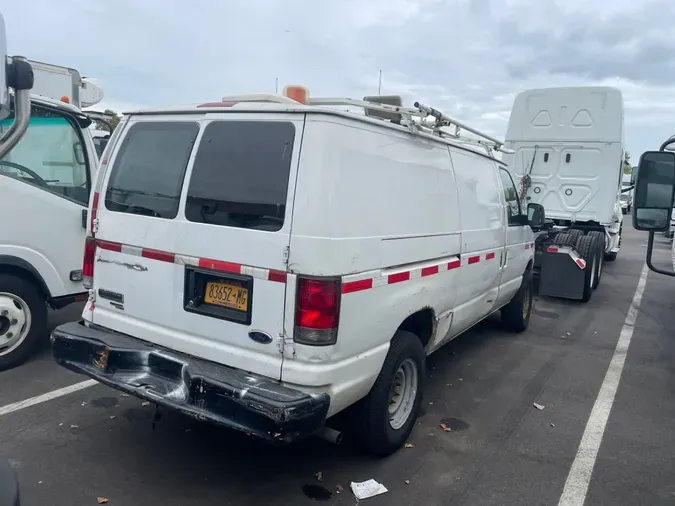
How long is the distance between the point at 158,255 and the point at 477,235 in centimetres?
285

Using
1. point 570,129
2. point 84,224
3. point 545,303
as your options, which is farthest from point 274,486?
point 570,129

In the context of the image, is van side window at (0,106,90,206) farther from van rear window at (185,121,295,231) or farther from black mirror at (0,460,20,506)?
black mirror at (0,460,20,506)

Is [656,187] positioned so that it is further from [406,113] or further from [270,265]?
[270,265]

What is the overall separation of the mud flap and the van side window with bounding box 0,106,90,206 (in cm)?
717

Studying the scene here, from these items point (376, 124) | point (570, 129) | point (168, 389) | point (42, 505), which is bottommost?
point (42, 505)

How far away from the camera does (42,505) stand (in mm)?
3203

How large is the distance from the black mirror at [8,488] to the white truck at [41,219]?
3584mm

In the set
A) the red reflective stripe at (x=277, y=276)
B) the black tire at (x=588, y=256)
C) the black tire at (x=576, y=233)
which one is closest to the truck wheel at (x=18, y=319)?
the red reflective stripe at (x=277, y=276)

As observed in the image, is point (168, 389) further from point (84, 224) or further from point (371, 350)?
point (84, 224)

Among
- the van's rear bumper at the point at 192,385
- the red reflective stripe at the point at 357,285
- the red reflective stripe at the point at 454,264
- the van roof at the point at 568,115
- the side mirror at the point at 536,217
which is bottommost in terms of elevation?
the van's rear bumper at the point at 192,385

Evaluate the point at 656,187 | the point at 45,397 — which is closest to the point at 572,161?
the point at 656,187

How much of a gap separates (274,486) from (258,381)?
32.5 inches

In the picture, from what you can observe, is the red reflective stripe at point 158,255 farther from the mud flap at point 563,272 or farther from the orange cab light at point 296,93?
the mud flap at point 563,272

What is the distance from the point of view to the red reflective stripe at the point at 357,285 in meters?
3.17
